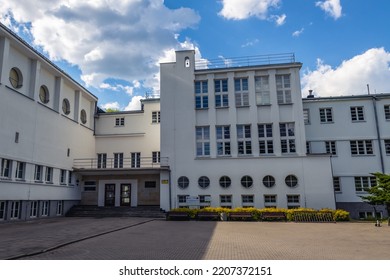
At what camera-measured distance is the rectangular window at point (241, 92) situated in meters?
26.0

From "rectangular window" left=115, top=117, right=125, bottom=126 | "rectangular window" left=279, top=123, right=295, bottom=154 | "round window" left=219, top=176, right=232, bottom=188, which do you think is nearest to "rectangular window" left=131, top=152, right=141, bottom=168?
"rectangular window" left=115, top=117, right=125, bottom=126

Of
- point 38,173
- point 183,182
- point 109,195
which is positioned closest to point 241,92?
point 183,182

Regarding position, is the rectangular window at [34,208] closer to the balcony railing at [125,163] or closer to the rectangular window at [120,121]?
the balcony railing at [125,163]

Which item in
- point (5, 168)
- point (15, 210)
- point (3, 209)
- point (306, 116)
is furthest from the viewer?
point (306, 116)

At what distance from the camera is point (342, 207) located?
2480 cm

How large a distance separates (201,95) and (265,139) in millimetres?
6701

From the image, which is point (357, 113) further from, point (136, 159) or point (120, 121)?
point (120, 121)

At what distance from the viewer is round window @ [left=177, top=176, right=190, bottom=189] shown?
81.4 feet

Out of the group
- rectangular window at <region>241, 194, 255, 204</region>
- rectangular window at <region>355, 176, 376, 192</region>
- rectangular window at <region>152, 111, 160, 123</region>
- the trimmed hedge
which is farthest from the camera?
rectangular window at <region>152, 111, 160, 123</region>

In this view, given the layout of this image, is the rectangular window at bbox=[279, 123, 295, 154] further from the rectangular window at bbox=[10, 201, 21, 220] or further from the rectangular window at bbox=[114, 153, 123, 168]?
the rectangular window at bbox=[10, 201, 21, 220]

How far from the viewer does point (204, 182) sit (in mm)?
24641

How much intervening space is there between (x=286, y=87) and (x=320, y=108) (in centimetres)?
390

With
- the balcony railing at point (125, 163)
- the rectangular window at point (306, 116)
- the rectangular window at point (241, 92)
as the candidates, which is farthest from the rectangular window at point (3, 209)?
the rectangular window at point (306, 116)

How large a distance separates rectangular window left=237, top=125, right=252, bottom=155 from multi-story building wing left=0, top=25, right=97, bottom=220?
48.3 ft
